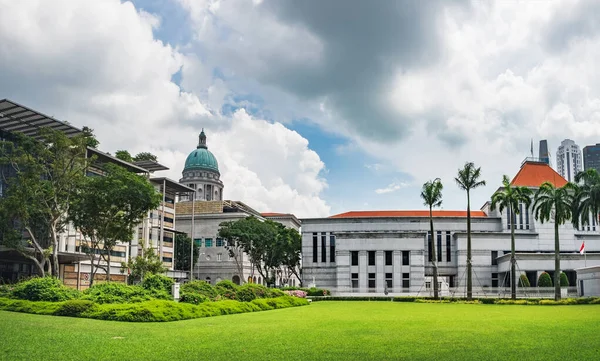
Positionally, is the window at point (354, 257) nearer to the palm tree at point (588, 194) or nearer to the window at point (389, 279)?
the window at point (389, 279)

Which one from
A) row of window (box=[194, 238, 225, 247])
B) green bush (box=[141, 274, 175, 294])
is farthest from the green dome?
green bush (box=[141, 274, 175, 294])

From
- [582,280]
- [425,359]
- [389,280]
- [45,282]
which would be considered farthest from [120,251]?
[425,359]

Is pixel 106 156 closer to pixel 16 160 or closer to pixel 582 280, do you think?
pixel 16 160

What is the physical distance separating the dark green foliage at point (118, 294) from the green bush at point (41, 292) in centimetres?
95

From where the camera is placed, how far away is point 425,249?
246 ft

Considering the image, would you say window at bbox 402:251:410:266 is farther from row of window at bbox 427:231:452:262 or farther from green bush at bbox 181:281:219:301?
green bush at bbox 181:281:219:301

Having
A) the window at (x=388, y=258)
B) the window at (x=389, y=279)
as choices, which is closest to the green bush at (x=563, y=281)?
the window at (x=389, y=279)

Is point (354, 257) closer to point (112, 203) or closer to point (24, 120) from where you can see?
point (112, 203)

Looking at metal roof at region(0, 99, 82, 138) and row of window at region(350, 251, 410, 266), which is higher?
metal roof at region(0, 99, 82, 138)

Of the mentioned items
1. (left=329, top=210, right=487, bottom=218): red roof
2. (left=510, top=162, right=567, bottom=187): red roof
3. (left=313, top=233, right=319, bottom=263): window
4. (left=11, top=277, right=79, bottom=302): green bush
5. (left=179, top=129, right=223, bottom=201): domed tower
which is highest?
(left=179, top=129, right=223, bottom=201): domed tower

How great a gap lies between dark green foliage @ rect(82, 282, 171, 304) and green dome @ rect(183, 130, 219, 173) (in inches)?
4043

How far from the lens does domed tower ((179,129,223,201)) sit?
413 feet

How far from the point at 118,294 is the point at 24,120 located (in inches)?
1149

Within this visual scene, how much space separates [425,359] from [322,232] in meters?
65.8
